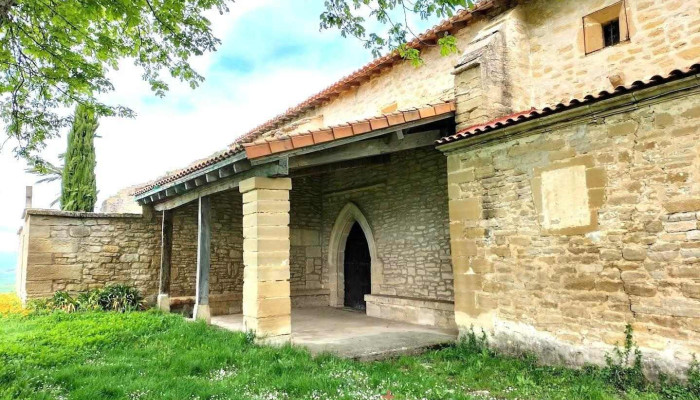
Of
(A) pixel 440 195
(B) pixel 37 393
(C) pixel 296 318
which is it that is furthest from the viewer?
(C) pixel 296 318

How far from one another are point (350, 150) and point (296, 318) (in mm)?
4025

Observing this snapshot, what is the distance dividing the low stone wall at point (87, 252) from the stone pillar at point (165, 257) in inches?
16.0

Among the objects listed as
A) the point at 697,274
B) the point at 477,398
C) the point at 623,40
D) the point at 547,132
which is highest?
the point at 623,40

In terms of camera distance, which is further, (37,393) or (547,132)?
(547,132)

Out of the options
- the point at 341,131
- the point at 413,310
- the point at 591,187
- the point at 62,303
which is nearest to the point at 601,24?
the point at 591,187

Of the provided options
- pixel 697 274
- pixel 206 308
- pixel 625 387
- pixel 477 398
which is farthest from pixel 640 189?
pixel 206 308

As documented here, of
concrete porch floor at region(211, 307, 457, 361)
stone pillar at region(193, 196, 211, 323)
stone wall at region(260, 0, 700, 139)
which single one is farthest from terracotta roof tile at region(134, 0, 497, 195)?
concrete porch floor at region(211, 307, 457, 361)

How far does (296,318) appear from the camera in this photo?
873 centimetres

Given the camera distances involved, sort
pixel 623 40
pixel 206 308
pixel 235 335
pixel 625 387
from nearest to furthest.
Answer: pixel 625 387
pixel 235 335
pixel 623 40
pixel 206 308

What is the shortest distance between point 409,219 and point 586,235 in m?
4.21

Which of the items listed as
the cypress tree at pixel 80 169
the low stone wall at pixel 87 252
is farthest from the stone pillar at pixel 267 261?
the cypress tree at pixel 80 169

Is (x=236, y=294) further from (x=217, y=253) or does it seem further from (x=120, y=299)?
(x=120, y=299)

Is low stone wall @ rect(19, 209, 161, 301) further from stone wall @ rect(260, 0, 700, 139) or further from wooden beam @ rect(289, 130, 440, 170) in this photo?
stone wall @ rect(260, 0, 700, 139)

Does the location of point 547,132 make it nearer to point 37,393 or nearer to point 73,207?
point 37,393
